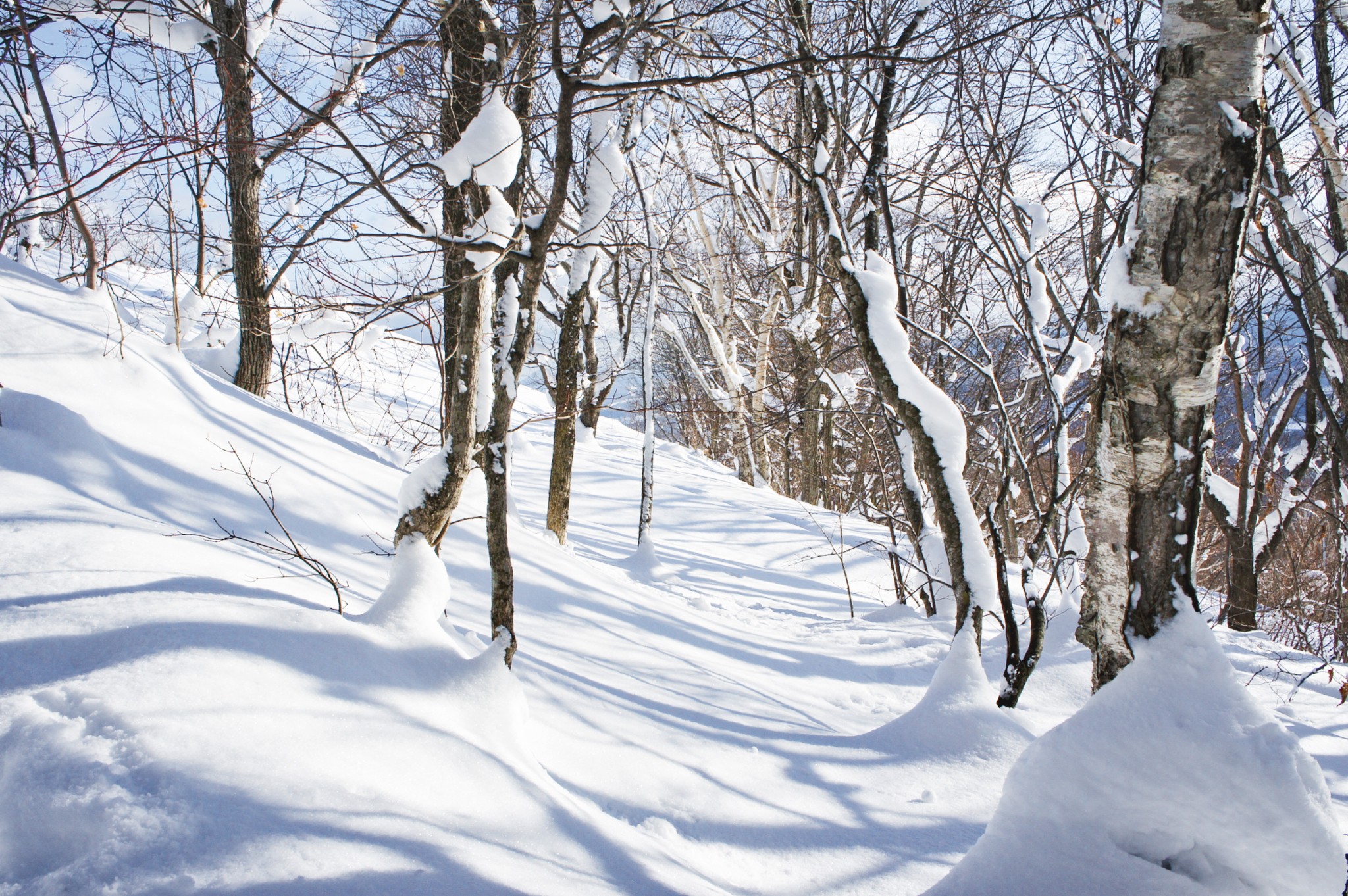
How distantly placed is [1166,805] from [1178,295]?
53.5 inches

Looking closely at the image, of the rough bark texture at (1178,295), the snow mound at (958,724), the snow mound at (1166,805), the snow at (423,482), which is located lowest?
the snow mound at (958,724)

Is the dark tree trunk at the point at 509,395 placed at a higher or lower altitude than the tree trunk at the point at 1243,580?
higher

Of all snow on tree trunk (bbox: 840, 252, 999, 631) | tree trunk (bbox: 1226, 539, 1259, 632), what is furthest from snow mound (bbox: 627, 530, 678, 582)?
tree trunk (bbox: 1226, 539, 1259, 632)

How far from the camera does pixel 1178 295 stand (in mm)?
1907

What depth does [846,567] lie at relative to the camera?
25.2 feet

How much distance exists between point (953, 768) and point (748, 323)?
35.5ft

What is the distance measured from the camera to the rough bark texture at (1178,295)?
6.07 ft

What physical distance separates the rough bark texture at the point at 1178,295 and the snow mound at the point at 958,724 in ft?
3.08

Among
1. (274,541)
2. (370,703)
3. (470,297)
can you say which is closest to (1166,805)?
(370,703)

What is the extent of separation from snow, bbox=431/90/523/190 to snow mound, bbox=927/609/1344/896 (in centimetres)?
252

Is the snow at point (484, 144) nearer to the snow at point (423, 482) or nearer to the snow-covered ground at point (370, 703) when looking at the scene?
the snow at point (423, 482)

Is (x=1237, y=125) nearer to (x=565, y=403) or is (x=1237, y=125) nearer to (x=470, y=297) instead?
(x=470, y=297)

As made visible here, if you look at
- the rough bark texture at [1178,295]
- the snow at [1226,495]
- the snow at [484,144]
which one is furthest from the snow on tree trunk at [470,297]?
the snow at [1226,495]

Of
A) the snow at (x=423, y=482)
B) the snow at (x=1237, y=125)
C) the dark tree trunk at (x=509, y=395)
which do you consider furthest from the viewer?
the snow at (x=423, y=482)
